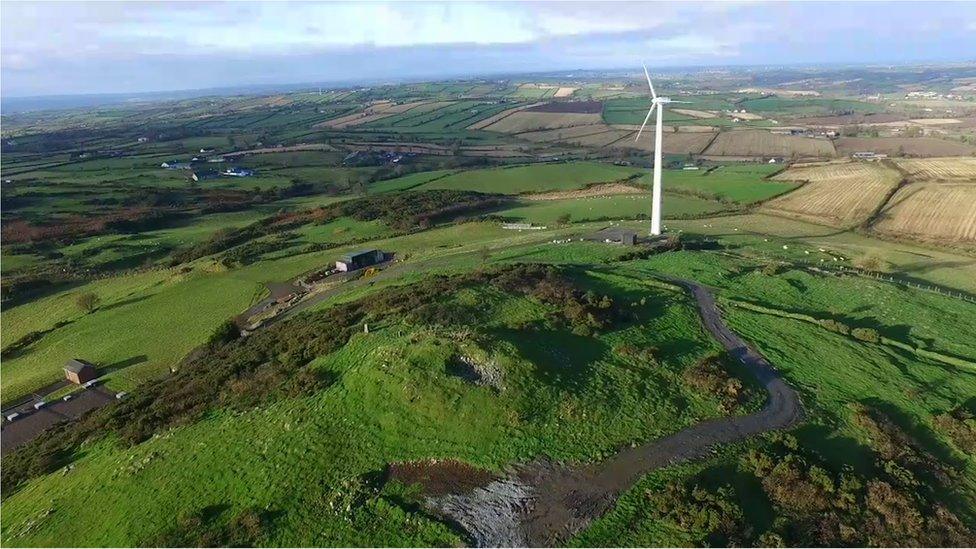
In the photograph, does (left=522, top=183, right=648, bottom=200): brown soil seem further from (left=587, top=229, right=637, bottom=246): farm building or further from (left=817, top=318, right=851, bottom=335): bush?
(left=817, top=318, right=851, bottom=335): bush

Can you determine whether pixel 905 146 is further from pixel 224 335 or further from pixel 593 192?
pixel 224 335

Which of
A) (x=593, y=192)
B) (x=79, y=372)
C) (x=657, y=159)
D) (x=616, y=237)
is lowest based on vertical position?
(x=79, y=372)

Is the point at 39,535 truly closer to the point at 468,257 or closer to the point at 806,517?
the point at 806,517

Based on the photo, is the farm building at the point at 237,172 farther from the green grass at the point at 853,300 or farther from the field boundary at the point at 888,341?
the field boundary at the point at 888,341

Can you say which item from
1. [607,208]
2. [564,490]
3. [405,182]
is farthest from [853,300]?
[405,182]

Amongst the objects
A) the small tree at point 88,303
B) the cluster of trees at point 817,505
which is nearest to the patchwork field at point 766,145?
the cluster of trees at point 817,505

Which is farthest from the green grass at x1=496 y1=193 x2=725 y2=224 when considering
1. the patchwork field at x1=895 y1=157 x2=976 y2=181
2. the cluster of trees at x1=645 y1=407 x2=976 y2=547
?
the cluster of trees at x1=645 y1=407 x2=976 y2=547
